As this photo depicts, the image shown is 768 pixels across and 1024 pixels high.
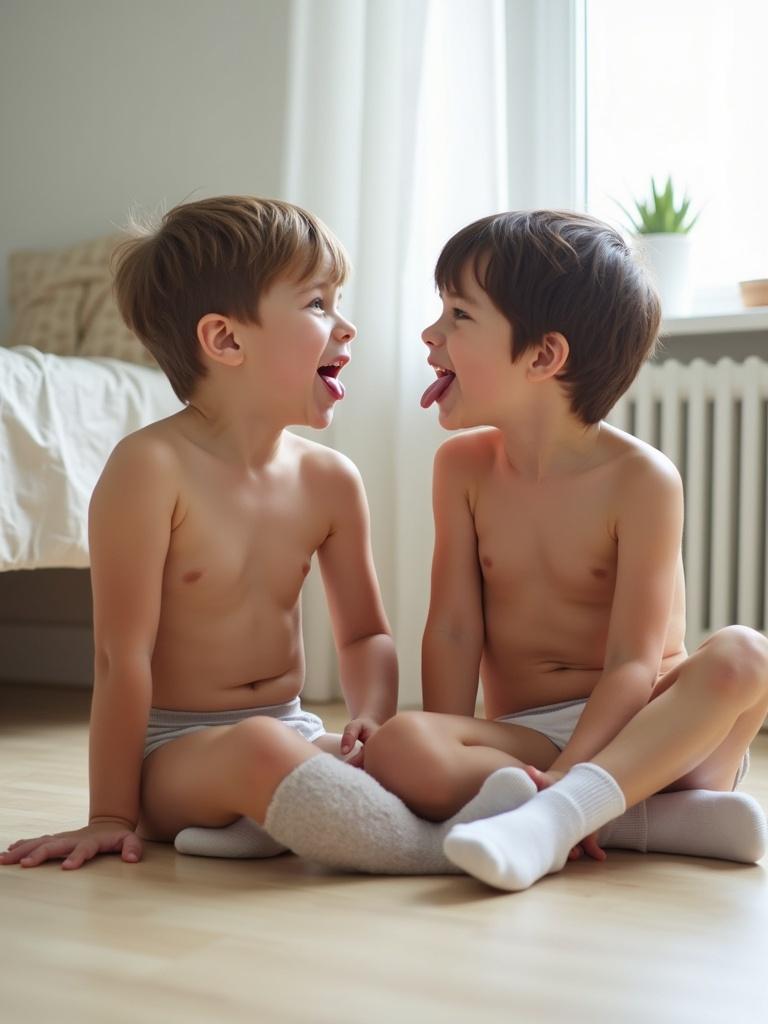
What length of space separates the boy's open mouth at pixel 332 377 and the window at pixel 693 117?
113 centimetres

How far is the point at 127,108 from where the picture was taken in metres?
2.68

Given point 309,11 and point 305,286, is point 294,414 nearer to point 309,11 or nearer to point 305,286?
point 305,286

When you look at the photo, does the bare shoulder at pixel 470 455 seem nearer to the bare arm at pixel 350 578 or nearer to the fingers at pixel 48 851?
the bare arm at pixel 350 578

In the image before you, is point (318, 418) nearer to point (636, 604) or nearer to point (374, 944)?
point (636, 604)

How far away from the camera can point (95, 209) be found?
8.95ft

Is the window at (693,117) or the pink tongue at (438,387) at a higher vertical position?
the window at (693,117)

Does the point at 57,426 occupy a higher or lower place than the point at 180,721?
higher

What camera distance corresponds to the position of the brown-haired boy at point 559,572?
1109 millimetres

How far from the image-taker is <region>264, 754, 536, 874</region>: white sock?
3.34 feet

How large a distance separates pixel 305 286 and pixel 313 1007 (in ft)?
2.38

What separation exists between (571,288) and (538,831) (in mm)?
538

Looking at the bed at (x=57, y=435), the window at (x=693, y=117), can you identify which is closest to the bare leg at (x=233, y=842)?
the bed at (x=57, y=435)

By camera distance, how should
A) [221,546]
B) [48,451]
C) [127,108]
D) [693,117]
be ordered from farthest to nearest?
1. [127,108]
2. [693,117]
3. [48,451]
4. [221,546]

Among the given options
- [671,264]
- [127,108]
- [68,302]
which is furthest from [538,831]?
[127,108]
